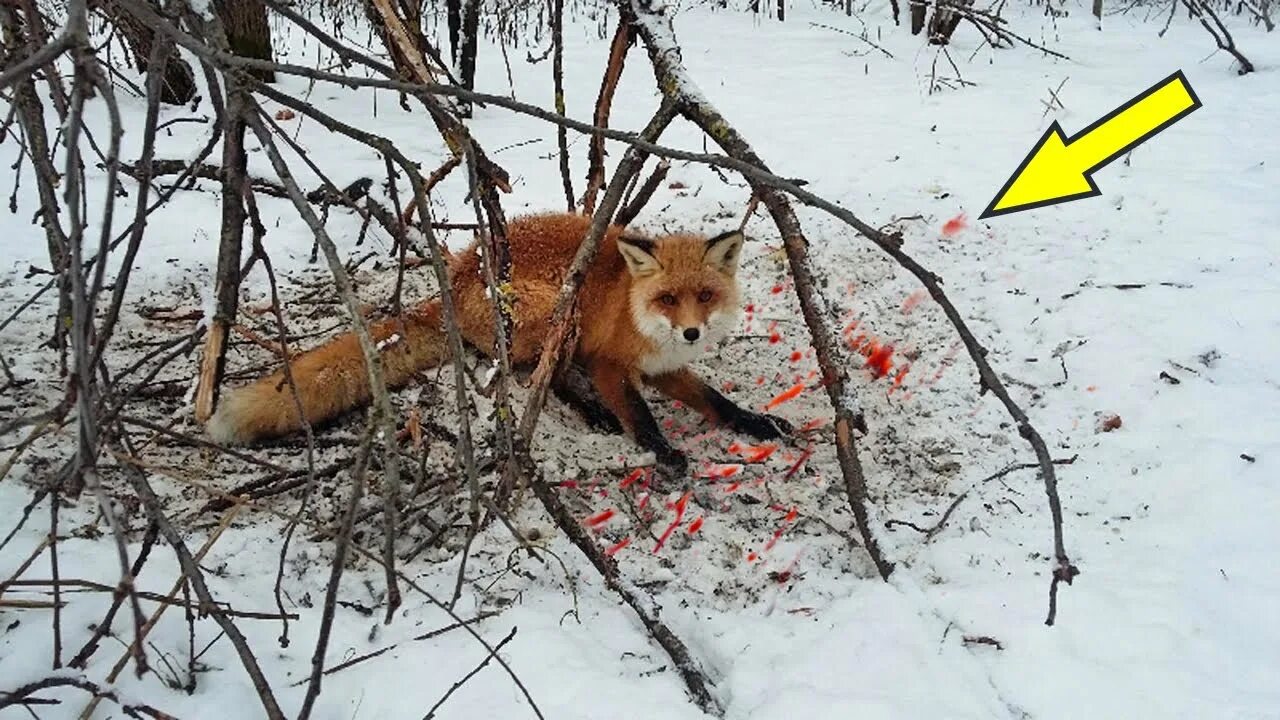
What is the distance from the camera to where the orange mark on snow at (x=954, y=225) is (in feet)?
16.3

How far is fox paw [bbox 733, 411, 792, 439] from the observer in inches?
151

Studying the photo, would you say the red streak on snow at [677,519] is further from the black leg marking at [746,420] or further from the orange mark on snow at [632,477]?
the black leg marking at [746,420]

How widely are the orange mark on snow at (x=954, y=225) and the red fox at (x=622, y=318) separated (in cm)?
154

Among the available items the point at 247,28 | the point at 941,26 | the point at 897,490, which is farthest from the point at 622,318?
the point at 941,26

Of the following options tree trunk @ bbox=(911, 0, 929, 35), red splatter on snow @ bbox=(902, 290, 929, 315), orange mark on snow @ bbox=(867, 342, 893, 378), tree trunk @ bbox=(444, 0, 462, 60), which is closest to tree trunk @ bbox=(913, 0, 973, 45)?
tree trunk @ bbox=(911, 0, 929, 35)

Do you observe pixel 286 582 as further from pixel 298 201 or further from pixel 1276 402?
pixel 1276 402

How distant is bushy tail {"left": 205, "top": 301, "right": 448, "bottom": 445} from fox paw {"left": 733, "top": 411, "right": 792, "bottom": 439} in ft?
4.08

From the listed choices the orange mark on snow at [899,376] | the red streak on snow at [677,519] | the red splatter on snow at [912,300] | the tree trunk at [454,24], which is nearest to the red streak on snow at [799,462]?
the red streak on snow at [677,519]

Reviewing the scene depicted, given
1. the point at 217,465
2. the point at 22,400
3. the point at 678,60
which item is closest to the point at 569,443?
the point at 217,465

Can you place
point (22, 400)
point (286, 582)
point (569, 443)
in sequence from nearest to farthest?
point (286, 582) < point (22, 400) < point (569, 443)

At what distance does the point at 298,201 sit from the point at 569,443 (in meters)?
2.50

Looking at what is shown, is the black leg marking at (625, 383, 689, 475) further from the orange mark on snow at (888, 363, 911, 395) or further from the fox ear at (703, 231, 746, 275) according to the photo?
the orange mark on snow at (888, 363, 911, 395)

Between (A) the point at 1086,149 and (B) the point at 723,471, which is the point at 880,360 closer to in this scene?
(B) the point at 723,471

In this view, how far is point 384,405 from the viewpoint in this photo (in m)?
1.38
